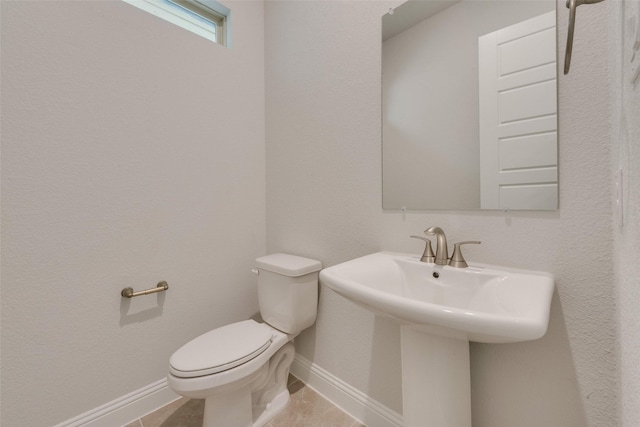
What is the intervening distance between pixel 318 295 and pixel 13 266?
1.26 metres

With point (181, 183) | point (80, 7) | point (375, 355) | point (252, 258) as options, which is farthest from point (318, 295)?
point (80, 7)

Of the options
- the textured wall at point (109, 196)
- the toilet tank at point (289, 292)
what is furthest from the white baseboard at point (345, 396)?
the textured wall at point (109, 196)

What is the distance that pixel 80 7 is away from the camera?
1.14 metres

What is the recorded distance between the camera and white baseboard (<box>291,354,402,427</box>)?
118cm

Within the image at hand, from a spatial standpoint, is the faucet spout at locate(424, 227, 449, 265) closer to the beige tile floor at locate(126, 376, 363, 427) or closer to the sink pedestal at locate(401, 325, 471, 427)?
the sink pedestal at locate(401, 325, 471, 427)

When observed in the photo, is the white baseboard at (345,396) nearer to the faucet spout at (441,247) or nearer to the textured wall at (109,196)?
the textured wall at (109,196)

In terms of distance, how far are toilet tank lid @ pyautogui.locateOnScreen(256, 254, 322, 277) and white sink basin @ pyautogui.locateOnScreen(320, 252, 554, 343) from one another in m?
0.40

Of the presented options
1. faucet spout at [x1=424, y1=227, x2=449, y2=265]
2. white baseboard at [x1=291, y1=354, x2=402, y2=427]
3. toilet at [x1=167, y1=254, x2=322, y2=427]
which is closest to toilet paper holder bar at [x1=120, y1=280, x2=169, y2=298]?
toilet at [x1=167, y1=254, x2=322, y2=427]

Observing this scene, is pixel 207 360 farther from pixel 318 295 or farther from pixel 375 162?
pixel 375 162

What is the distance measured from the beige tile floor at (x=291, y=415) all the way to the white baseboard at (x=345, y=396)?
0.11 ft

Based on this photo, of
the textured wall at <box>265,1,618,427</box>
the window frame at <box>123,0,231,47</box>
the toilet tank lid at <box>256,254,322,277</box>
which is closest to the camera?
the textured wall at <box>265,1,618,427</box>

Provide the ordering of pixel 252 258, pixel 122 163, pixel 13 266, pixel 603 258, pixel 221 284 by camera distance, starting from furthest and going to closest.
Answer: pixel 252 258
pixel 221 284
pixel 122 163
pixel 13 266
pixel 603 258

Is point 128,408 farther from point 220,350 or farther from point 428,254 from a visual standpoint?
point 428,254

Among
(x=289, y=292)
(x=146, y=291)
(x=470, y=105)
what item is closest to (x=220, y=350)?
(x=289, y=292)
